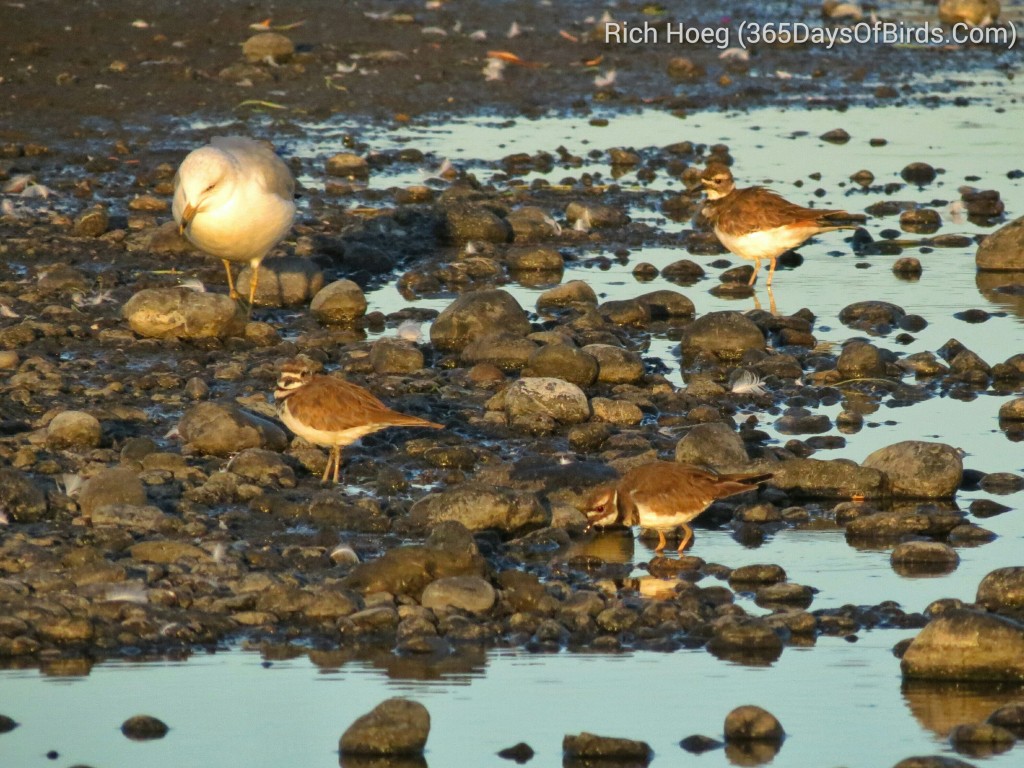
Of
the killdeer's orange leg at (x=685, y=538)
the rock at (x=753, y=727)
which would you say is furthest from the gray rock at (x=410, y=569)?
the rock at (x=753, y=727)

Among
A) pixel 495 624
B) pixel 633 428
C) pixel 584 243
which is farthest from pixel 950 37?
pixel 495 624

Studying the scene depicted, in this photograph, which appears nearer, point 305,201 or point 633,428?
point 633,428

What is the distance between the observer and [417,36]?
2588 cm

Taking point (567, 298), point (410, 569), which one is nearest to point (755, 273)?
point (567, 298)

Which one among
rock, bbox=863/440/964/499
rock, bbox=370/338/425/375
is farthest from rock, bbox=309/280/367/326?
rock, bbox=863/440/964/499

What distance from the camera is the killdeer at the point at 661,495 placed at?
8.66m

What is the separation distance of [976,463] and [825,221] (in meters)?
5.30

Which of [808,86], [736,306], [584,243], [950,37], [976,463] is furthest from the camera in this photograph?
[950,37]

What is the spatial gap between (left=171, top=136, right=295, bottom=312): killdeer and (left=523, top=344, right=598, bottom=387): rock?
257cm

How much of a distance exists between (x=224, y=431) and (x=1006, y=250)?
8.19 meters

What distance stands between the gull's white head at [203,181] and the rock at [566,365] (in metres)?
2.77

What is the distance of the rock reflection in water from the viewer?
260 inches

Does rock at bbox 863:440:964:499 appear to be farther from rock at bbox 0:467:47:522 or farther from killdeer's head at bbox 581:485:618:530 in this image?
rock at bbox 0:467:47:522

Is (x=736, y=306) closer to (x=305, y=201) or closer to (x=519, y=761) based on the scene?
(x=305, y=201)
